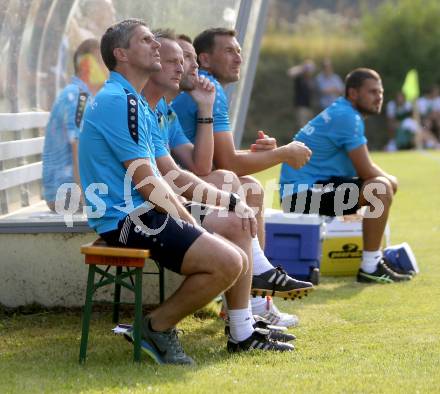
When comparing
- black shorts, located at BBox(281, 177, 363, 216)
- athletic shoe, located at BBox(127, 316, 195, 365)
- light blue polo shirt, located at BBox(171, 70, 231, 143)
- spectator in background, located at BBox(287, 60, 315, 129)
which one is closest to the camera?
athletic shoe, located at BBox(127, 316, 195, 365)

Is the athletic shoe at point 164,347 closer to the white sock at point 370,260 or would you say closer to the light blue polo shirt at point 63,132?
the light blue polo shirt at point 63,132

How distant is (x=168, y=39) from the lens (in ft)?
20.9

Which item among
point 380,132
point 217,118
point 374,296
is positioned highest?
point 217,118

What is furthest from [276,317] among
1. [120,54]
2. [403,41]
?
[403,41]

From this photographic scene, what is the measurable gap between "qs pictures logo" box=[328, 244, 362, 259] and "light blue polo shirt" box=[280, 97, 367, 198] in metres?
0.60

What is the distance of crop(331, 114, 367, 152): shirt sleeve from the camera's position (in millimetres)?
8898

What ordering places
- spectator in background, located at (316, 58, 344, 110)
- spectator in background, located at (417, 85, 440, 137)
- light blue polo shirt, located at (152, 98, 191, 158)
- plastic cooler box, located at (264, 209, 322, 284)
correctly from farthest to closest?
spectator in background, located at (417, 85, 440, 137) < spectator in background, located at (316, 58, 344, 110) < plastic cooler box, located at (264, 209, 322, 284) < light blue polo shirt, located at (152, 98, 191, 158)

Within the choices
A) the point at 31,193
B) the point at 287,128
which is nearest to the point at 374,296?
the point at 31,193

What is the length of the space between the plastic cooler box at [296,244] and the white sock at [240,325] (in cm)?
250

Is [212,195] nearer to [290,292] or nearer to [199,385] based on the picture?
[290,292]

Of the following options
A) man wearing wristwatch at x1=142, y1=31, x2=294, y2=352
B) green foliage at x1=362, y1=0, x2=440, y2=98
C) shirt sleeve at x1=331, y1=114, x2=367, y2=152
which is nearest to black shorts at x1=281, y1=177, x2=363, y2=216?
shirt sleeve at x1=331, y1=114, x2=367, y2=152

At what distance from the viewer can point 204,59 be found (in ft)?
24.1

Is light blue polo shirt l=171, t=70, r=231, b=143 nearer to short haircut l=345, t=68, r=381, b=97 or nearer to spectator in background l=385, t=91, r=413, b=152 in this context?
short haircut l=345, t=68, r=381, b=97

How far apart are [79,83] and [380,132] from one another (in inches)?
973
